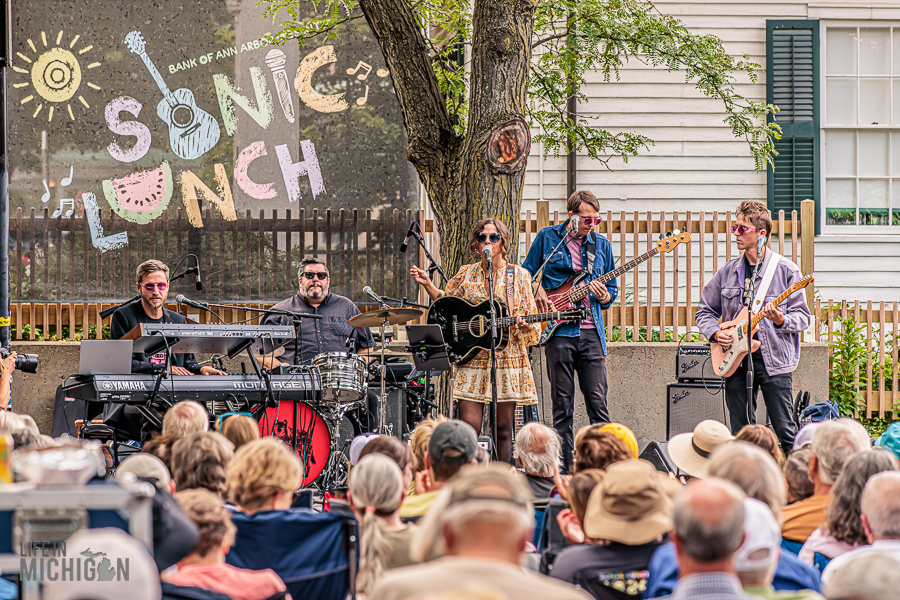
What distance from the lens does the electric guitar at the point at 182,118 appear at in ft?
39.3

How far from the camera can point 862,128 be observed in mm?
11797

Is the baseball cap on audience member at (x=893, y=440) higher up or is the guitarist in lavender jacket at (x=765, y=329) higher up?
the guitarist in lavender jacket at (x=765, y=329)

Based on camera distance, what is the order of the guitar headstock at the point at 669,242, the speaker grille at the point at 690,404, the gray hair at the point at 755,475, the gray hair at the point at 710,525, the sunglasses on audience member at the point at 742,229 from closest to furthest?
the gray hair at the point at 710,525 → the gray hair at the point at 755,475 → the sunglasses on audience member at the point at 742,229 → the guitar headstock at the point at 669,242 → the speaker grille at the point at 690,404

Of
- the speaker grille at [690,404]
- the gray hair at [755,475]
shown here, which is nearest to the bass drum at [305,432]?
the speaker grille at [690,404]

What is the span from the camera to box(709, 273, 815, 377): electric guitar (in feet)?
20.8

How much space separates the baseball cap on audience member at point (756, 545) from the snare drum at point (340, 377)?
14.9ft

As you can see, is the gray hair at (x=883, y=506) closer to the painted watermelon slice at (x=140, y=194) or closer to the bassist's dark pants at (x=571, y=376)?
the bassist's dark pants at (x=571, y=376)

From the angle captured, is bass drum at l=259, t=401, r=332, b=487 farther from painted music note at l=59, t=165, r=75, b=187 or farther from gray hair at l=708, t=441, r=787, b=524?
painted music note at l=59, t=165, r=75, b=187

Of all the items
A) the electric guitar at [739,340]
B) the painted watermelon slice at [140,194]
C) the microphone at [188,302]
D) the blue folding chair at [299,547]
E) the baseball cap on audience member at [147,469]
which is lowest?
the blue folding chair at [299,547]

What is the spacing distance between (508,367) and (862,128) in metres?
7.47

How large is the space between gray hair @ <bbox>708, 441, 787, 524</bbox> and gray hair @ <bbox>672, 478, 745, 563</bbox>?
78 centimetres

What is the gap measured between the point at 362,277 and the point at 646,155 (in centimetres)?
431

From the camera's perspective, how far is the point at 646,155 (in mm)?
11852
